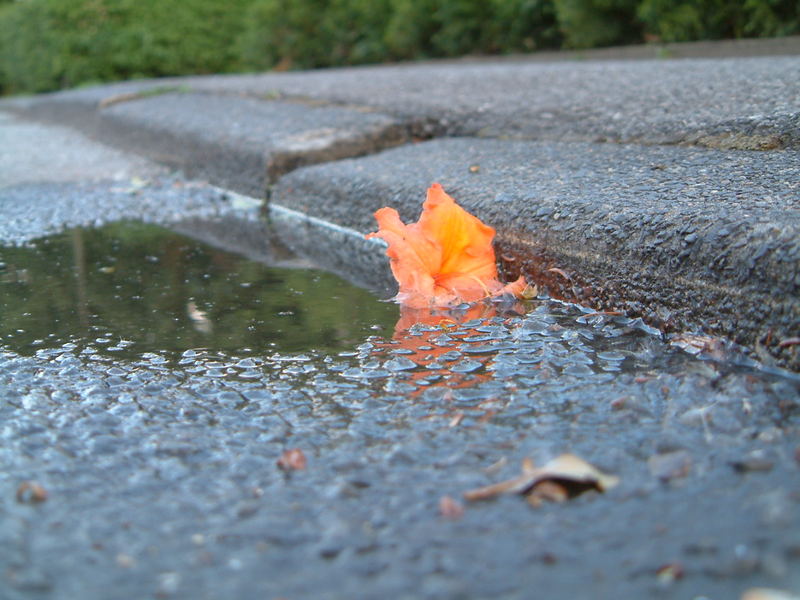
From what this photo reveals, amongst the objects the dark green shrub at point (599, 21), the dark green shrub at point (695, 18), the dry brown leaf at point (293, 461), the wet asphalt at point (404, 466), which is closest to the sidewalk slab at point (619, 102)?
the wet asphalt at point (404, 466)

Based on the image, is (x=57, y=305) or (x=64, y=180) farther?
(x=64, y=180)

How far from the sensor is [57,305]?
190 cm

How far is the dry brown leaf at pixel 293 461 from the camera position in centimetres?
105

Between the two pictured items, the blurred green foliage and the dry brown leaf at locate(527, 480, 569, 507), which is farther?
the blurred green foliage

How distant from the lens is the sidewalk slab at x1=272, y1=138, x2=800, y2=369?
1.31 meters

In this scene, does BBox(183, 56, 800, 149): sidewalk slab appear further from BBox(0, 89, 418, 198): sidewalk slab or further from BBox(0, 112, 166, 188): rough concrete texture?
BBox(0, 112, 166, 188): rough concrete texture

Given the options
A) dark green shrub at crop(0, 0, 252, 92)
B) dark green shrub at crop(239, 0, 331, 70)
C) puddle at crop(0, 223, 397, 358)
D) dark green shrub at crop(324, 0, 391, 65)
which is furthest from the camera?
dark green shrub at crop(0, 0, 252, 92)

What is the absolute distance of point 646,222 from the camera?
5.15ft

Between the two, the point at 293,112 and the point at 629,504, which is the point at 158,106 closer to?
the point at 293,112

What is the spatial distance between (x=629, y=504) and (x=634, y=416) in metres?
0.23

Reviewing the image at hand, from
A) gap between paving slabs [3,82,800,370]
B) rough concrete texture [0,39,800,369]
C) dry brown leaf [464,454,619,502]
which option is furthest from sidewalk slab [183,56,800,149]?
dry brown leaf [464,454,619,502]

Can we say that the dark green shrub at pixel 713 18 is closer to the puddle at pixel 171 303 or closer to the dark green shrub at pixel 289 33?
the puddle at pixel 171 303

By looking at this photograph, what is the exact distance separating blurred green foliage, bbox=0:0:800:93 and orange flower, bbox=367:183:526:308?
534 centimetres

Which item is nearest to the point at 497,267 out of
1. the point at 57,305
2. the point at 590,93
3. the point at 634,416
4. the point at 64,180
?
the point at 634,416
